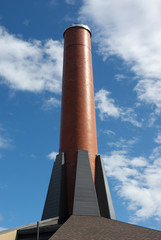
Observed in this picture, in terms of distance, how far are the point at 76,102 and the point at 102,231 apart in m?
13.4

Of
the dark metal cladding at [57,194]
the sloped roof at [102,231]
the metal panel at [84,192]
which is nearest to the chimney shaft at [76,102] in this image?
the dark metal cladding at [57,194]

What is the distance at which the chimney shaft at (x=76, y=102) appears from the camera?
2436 centimetres

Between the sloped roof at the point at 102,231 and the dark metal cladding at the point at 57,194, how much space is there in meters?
3.32

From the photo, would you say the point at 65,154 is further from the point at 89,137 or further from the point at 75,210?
the point at 75,210

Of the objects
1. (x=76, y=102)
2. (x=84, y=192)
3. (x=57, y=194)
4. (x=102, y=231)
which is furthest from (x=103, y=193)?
(x=76, y=102)

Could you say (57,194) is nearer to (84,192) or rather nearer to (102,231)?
(84,192)

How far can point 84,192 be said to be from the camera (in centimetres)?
2117

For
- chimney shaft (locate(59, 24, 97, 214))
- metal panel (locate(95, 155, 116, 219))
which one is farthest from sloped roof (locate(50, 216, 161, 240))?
chimney shaft (locate(59, 24, 97, 214))

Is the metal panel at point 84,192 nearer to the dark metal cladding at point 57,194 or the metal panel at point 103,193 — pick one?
the metal panel at point 103,193

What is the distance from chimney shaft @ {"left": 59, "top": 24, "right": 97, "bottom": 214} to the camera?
79.9 feet

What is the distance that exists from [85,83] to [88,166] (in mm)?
9097

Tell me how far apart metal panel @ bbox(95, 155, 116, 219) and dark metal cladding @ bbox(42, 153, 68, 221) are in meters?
3.07

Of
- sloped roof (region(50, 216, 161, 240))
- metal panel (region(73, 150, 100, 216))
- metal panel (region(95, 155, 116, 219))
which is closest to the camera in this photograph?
sloped roof (region(50, 216, 161, 240))

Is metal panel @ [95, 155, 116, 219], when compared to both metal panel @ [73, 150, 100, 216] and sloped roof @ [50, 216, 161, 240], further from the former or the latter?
sloped roof @ [50, 216, 161, 240]
